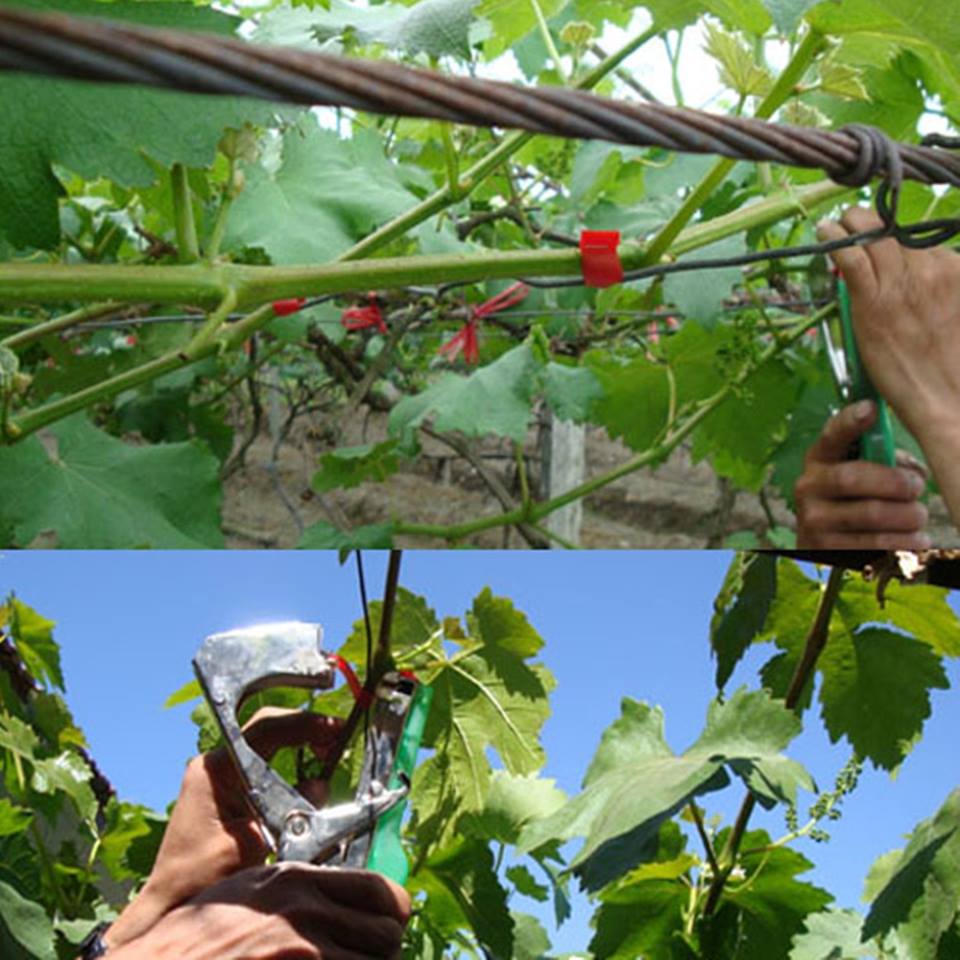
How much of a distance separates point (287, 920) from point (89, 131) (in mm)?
395

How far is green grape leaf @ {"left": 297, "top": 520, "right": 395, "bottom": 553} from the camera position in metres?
1.44

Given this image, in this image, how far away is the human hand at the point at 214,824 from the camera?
2.51 ft

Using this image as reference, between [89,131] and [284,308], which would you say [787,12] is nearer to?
[89,131]

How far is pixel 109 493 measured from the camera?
1.14m

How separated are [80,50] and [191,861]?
58cm

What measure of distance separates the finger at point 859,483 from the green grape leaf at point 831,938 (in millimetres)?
298

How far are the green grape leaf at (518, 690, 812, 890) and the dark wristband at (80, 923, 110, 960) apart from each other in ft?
1.00

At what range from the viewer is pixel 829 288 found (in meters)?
1.25

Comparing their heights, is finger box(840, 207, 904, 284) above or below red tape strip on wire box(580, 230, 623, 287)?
above

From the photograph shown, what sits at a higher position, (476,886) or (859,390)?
(859,390)

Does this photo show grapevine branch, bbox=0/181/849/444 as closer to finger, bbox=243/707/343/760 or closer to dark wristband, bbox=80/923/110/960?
finger, bbox=243/707/343/760

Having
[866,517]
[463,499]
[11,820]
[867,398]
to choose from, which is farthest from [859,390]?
[463,499]

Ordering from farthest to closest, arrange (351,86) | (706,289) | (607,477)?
(607,477), (706,289), (351,86)

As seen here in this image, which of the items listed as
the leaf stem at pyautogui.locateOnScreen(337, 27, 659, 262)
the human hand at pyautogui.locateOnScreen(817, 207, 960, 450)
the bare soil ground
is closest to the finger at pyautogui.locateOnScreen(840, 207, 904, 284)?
the human hand at pyautogui.locateOnScreen(817, 207, 960, 450)
